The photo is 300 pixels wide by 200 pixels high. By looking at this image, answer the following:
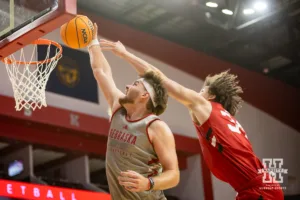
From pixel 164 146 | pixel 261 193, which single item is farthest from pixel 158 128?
pixel 261 193

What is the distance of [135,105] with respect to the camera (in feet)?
14.2

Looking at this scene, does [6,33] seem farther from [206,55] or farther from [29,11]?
[206,55]

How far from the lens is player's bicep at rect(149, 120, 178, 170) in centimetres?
410

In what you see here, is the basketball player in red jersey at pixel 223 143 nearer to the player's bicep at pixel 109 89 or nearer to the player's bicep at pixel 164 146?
the player's bicep at pixel 109 89

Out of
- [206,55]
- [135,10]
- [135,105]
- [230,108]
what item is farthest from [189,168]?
[135,105]

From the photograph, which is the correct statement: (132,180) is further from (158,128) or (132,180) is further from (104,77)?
(104,77)

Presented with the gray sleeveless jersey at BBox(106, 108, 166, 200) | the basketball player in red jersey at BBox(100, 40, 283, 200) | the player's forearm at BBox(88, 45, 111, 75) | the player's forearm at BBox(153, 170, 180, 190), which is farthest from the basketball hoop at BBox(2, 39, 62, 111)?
Answer: the player's forearm at BBox(153, 170, 180, 190)

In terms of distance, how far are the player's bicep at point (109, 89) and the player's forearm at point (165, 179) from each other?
2.41ft

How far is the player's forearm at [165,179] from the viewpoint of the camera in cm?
391

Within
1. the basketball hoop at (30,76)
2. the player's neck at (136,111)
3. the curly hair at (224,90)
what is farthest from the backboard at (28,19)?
the curly hair at (224,90)

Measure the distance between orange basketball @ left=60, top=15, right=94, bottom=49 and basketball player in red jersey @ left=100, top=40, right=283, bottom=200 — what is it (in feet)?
0.92

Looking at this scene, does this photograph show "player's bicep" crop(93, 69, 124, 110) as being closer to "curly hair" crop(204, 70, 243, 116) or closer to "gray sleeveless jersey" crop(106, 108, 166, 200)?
"gray sleeveless jersey" crop(106, 108, 166, 200)

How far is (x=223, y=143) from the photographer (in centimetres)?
471

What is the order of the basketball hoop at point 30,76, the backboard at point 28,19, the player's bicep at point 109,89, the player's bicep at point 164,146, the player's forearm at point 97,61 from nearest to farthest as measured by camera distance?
the player's bicep at point 164,146 → the player's bicep at point 109,89 → the player's forearm at point 97,61 → the backboard at point 28,19 → the basketball hoop at point 30,76
